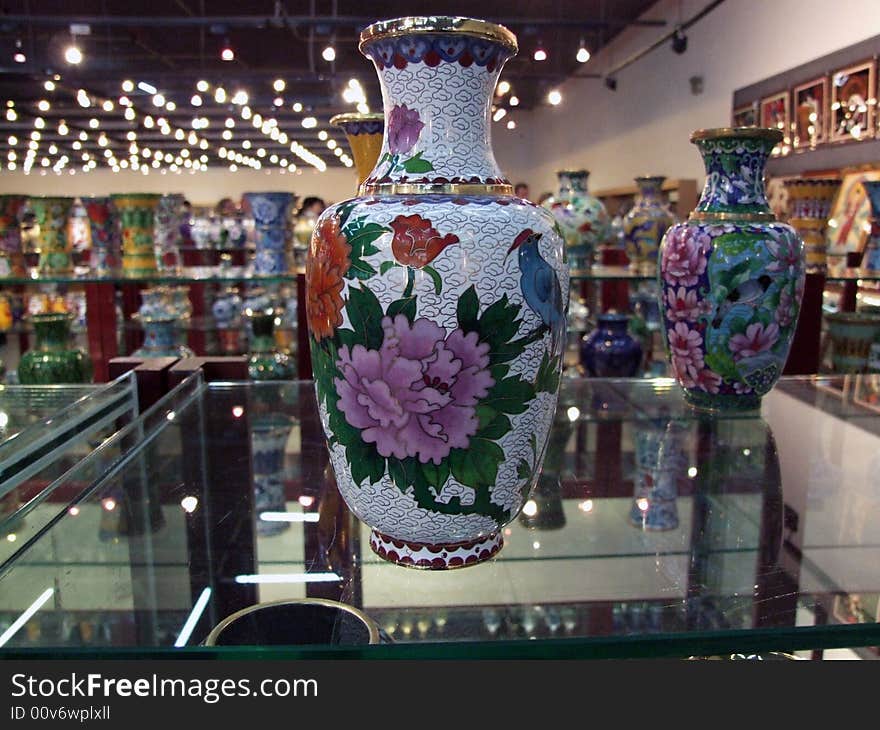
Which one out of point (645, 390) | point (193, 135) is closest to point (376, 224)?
point (645, 390)

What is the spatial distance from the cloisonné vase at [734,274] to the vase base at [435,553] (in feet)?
2.40

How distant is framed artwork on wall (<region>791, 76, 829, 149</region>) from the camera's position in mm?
3689

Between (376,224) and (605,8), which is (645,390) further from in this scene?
(605,8)

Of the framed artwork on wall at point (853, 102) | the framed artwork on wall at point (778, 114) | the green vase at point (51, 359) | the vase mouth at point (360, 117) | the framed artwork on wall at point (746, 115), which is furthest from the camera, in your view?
the framed artwork on wall at point (746, 115)

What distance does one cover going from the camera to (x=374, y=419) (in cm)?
94

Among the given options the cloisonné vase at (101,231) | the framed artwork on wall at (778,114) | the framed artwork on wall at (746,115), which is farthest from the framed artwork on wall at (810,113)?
the cloisonné vase at (101,231)

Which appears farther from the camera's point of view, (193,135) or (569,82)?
(193,135)

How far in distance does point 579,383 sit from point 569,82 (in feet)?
27.0

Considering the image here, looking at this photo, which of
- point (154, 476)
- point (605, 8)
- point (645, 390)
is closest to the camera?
point (154, 476)

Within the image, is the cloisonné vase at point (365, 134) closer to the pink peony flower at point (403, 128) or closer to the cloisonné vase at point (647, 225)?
the pink peony flower at point (403, 128)

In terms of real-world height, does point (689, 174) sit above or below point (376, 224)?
above

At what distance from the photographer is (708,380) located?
1.63 meters

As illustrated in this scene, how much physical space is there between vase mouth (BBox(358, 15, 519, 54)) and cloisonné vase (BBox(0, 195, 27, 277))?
1.98 meters

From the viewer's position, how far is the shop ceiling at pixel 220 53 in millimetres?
5664
